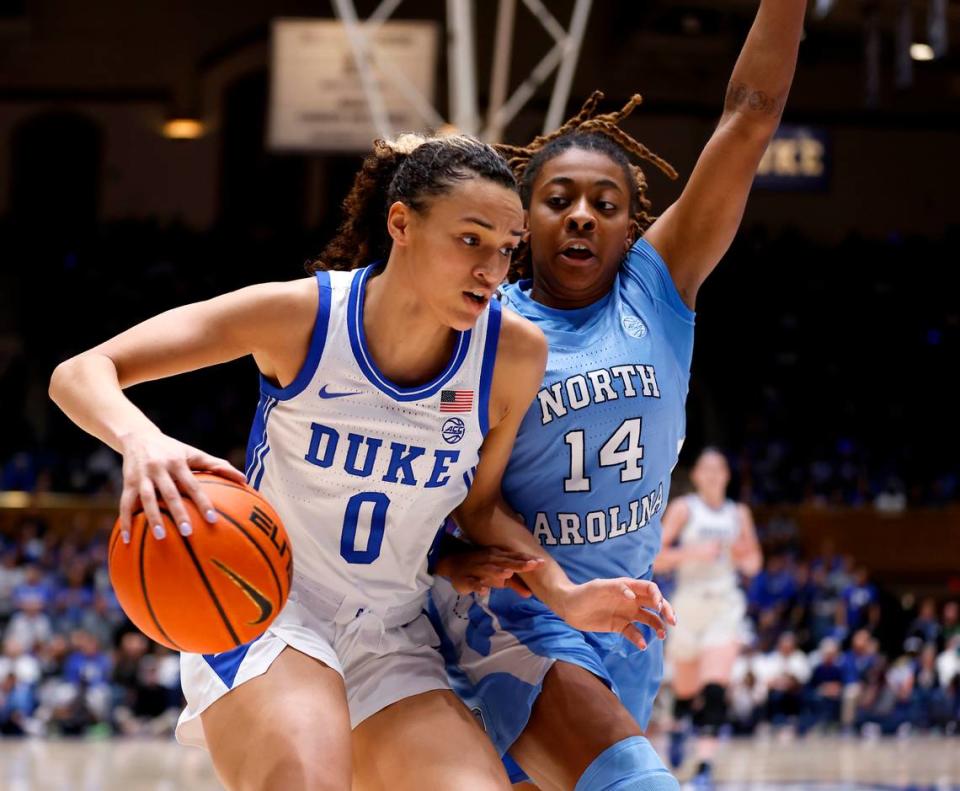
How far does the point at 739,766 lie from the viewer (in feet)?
28.2

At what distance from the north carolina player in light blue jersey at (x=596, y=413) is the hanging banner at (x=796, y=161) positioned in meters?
15.4

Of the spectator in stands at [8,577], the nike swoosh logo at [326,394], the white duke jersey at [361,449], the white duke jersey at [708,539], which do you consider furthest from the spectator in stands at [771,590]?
the nike swoosh logo at [326,394]

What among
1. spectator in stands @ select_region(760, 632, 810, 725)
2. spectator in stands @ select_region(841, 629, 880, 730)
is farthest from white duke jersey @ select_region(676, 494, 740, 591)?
spectator in stands @ select_region(841, 629, 880, 730)

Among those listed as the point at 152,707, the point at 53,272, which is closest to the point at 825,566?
the point at 152,707

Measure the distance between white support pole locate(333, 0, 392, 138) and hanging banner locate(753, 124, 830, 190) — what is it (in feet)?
28.2

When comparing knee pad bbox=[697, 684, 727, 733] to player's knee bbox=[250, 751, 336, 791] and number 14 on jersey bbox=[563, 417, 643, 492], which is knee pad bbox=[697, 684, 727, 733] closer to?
number 14 on jersey bbox=[563, 417, 643, 492]

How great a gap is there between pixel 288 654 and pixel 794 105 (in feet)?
55.5

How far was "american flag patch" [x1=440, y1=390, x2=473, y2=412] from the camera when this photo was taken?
9.22 ft

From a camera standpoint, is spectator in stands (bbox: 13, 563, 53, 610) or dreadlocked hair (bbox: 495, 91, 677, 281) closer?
dreadlocked hair (bbox: 495, 91, 677, 281)

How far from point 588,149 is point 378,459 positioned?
937 mm

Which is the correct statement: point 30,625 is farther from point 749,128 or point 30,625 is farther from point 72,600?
point 749,128

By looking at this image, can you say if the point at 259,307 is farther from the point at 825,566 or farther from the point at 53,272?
the point at 53,272

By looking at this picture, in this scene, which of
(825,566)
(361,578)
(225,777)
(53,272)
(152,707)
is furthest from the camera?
(53,272)

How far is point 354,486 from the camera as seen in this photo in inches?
109
